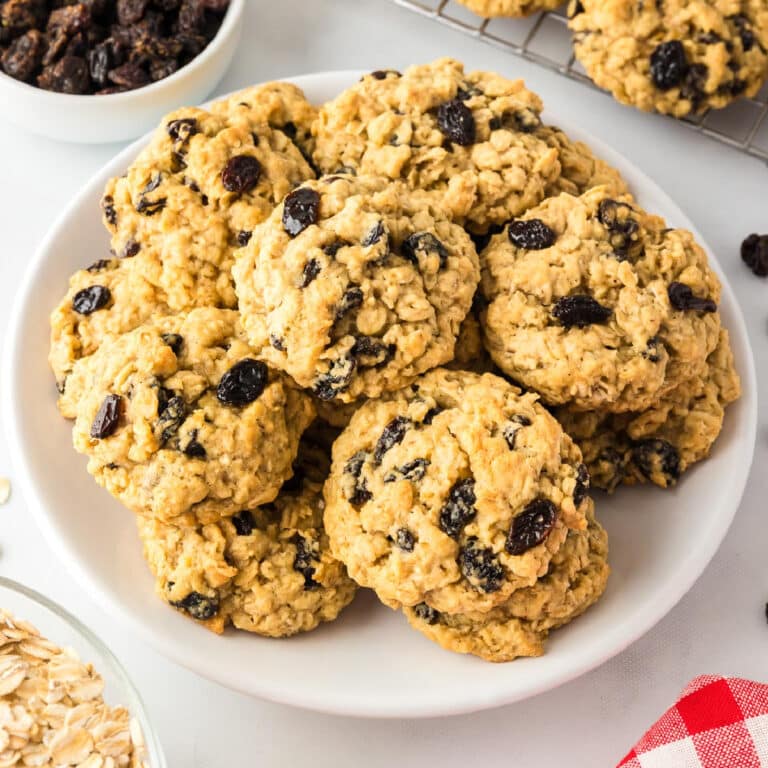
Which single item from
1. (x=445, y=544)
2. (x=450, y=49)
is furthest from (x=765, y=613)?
(x=450, y=49)

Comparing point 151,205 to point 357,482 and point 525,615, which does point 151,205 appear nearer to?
point 357,482

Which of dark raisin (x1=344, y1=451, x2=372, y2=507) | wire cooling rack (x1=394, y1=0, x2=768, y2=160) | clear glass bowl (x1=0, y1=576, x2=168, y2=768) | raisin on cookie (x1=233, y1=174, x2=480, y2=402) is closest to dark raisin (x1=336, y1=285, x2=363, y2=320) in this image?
raisin on cookie (x1=233, y1=174, x2=480, y2=402)

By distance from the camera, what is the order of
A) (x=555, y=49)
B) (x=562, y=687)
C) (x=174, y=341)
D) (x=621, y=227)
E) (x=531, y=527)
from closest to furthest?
1. (x=531, y=527)
2. (x=174, y=341)
3. (x=621, y=227)
4. (x=562, y=687)
5. (x=555, y=49)

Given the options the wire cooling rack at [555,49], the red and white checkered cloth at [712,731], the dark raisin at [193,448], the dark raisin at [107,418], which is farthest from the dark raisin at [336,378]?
the wire cooling rack at [555,49]

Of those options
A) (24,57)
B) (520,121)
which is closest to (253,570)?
(520,121)

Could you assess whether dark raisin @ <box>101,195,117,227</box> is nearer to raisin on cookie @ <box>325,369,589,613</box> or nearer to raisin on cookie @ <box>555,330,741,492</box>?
raisin on cookie @ <box>325,369,589,613</box>

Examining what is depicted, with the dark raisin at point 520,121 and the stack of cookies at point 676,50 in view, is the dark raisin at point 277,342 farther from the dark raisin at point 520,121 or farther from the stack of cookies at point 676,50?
the stack of cookies at point 676,50

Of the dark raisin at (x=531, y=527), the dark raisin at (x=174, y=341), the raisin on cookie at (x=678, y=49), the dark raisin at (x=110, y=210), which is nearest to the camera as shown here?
the dark raisin at (x=531, y=527)
